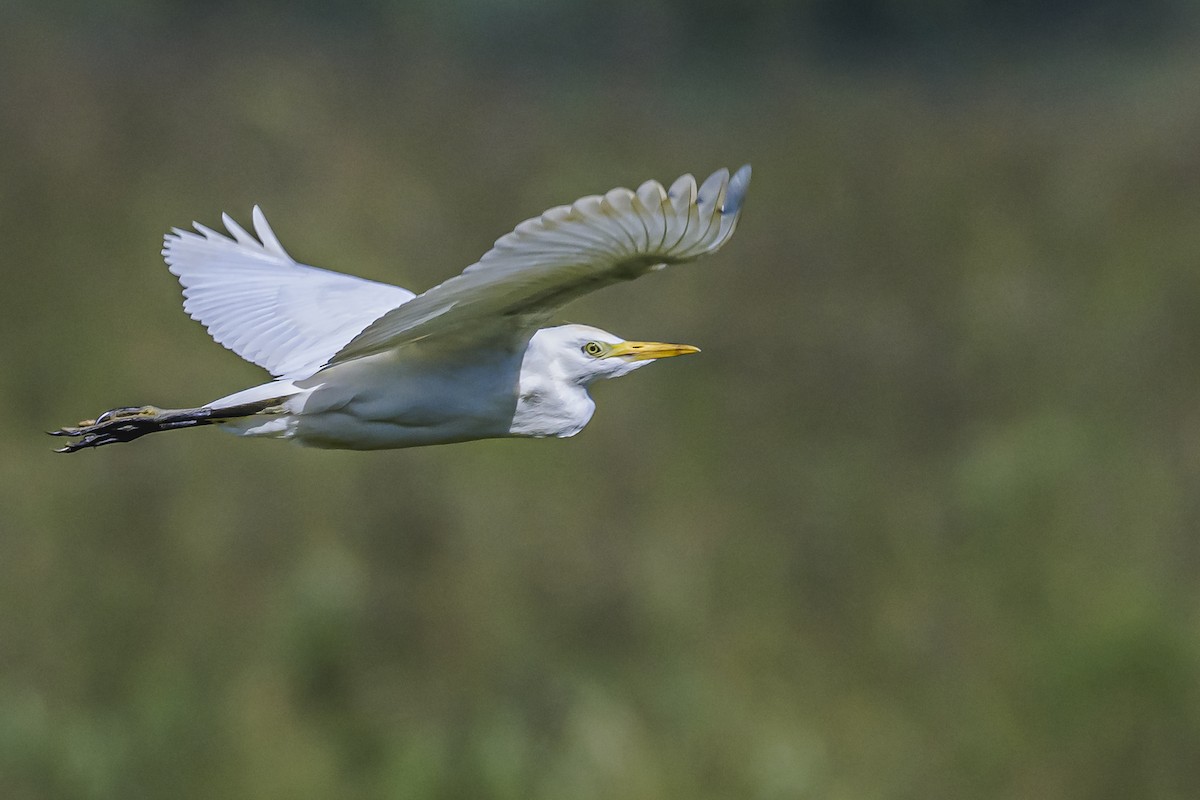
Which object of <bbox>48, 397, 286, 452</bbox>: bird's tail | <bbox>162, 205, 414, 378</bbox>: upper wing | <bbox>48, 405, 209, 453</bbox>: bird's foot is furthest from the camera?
<bbox>162, 205, 414, 378</bbox>: upper wing

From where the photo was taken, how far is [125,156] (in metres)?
6.81

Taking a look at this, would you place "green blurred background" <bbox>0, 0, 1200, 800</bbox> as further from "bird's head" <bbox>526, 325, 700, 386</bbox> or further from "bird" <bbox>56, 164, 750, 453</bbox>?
"bird's head" <bbox>526, 325, 700, 386</bbox>

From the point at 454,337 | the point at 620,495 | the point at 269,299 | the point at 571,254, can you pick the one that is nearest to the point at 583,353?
the point at 454,337

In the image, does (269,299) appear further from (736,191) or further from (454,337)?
(736,191)

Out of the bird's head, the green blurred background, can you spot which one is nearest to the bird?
the bird's head

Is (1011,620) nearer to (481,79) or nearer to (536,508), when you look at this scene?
(536,508)

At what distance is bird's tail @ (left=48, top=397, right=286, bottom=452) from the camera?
301 centimetres

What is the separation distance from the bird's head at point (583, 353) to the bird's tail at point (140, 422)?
523 mm

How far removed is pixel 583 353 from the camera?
3061mm

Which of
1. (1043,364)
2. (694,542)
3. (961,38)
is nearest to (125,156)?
(694,542)

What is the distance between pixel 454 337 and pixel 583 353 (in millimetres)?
284

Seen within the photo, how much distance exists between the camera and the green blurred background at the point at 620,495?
15.4 ft

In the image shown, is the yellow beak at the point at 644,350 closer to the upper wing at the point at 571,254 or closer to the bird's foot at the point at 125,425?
the upper wing at the point at 571,254

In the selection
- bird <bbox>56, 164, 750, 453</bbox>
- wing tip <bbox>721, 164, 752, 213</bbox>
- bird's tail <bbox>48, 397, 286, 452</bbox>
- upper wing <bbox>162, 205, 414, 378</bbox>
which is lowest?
bird's tail <bbox>48, 397, 286, 452</bbox>
